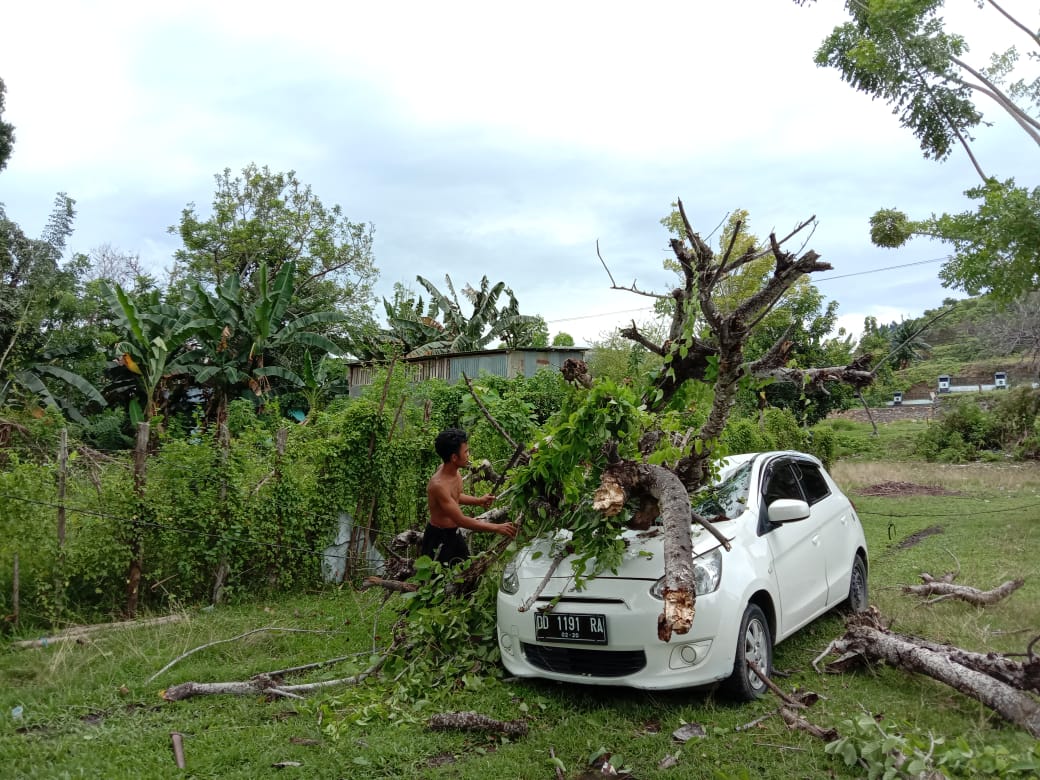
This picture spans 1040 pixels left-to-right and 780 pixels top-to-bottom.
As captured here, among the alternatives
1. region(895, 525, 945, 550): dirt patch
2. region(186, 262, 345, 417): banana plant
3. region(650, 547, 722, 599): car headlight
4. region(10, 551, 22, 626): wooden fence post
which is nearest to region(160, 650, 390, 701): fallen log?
region(10, 551, 22, 626): wooden fence post

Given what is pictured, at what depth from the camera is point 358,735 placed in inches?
161

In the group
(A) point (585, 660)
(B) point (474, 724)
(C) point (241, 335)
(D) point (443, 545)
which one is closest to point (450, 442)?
(D) point (443, 545)

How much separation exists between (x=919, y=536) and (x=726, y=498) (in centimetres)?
818

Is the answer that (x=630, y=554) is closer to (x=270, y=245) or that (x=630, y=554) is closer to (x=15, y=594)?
(x=15, y=594)

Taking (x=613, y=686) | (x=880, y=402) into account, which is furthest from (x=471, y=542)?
(x=880, y=402)

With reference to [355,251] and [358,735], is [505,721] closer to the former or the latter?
[358,735]

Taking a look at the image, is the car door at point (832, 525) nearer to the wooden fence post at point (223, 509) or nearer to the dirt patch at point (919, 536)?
the dirt patch at point (919, 536)

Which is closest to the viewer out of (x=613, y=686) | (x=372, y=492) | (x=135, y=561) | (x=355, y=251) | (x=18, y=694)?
(x=613, y=686)

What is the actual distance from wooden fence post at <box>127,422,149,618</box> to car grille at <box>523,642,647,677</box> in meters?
4.19

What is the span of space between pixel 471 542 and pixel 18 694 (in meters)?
3.65

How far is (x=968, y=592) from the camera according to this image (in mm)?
6652

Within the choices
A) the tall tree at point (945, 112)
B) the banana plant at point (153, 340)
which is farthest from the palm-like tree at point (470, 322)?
the tall tree at point (945, 112)

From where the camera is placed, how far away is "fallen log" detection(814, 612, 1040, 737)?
12.5 feet

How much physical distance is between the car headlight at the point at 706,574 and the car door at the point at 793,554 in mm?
678
